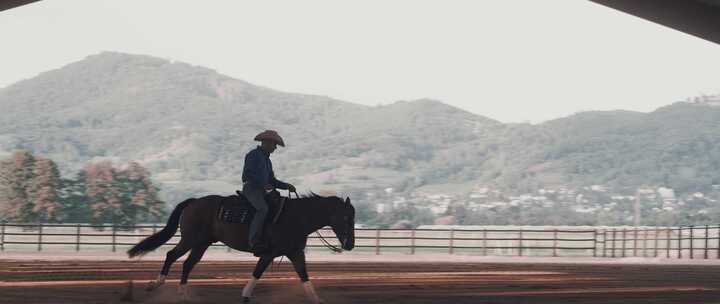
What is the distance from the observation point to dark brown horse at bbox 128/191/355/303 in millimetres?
12453

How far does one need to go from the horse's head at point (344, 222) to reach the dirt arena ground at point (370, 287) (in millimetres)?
1354

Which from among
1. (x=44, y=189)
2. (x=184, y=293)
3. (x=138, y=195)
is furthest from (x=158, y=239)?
(x=138, y=195)

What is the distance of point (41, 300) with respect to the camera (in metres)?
13.0

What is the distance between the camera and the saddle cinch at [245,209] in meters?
12.6

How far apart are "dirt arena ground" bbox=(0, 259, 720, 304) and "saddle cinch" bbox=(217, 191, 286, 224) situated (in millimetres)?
1157

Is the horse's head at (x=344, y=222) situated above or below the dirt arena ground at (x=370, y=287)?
above

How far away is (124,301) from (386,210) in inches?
6645

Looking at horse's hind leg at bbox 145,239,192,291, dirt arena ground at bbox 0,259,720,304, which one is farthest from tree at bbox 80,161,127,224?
horse's hind leg at bbox 145,239,192,291

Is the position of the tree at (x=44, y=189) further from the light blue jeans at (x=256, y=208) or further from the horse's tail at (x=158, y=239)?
the light blue jeans at (x=256, y=208)

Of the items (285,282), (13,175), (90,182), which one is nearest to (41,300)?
(285,282)

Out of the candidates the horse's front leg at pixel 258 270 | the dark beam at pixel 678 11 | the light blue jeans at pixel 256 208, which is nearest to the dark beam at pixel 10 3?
the light blue jeans at pixel 256 208

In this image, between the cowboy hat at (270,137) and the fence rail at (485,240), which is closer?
the cowboy hat at (270,137)

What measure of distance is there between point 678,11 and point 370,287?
6.63m

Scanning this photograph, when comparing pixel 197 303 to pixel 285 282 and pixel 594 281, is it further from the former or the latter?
pixel 594 281
